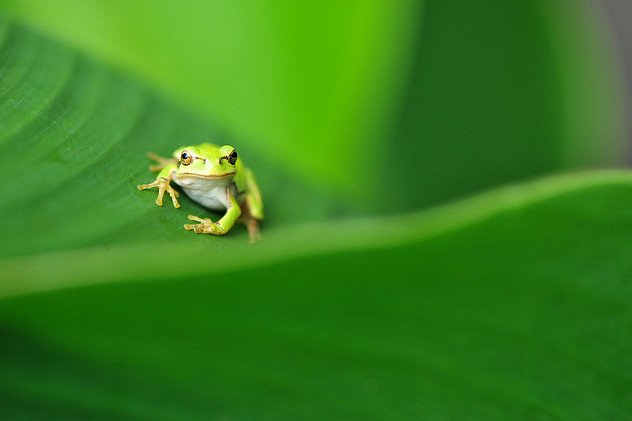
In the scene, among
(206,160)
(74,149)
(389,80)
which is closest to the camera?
(74,149)

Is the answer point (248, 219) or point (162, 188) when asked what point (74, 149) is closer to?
point (162, 188)

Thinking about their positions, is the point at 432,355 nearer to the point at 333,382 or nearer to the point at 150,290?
the point at 333,382

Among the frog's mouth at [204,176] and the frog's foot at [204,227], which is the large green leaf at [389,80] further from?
the frog's foot at [204,227]

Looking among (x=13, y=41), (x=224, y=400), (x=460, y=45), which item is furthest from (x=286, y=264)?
(x=460, y=45)

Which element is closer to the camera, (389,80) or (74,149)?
(74,149)

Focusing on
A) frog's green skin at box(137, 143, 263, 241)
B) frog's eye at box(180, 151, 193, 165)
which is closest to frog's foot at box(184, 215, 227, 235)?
frog's green skin at box(137, 143, 263, 241)

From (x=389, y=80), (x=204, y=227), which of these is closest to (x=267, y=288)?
(x=204, y=227)

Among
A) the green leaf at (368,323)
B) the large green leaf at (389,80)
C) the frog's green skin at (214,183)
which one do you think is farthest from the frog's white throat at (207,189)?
the large green leaf at (389,80)

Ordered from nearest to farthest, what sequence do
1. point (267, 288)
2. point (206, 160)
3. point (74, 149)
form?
point (267, 288)
point (74, 149)
point (206, 160)
